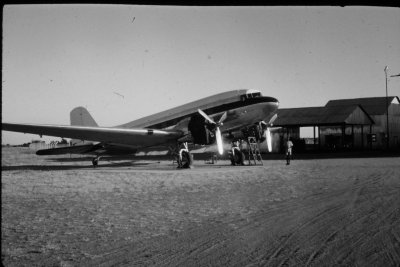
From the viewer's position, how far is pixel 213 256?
5.25m

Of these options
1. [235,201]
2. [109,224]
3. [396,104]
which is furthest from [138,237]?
[396,104]

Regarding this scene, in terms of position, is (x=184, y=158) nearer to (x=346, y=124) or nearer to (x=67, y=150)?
(x=67, y=150)

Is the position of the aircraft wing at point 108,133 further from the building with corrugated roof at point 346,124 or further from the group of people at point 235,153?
the building with corrugated roof at point 346,124

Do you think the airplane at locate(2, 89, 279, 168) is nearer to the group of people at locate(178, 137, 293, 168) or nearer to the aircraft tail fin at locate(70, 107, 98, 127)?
the group of people at locate(178, 137, 293, 168)

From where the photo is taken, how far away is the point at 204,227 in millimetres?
6961

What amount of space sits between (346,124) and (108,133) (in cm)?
3336

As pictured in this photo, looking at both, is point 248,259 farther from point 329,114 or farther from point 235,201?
point 329,114

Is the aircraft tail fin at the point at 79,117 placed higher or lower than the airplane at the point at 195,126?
higher

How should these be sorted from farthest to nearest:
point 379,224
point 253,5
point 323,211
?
point 323,211 < point 379,224 < point 253,5

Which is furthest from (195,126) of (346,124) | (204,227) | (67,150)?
(346,124)

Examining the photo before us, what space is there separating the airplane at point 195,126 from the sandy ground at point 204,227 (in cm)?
928

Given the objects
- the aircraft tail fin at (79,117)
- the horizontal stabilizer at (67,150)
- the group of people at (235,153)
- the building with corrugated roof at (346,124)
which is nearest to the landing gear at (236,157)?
the group of people at (235,153)

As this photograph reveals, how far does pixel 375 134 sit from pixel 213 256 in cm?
5396

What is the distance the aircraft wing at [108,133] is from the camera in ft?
61.8
